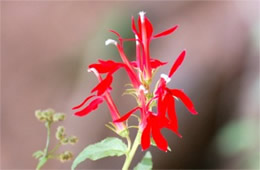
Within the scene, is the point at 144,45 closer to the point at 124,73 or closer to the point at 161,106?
the point at 161,106

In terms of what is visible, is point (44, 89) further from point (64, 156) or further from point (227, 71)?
point (64, 156)

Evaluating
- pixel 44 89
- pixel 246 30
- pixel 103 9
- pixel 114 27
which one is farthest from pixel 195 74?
pixel 44 89

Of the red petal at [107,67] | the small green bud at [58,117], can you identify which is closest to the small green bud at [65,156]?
the small green bud at [58,117]

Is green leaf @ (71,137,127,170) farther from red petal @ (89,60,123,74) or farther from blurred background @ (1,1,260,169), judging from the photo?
blurred background @ (1,1,260,169)

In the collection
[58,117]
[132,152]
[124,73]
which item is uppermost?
[124,73]

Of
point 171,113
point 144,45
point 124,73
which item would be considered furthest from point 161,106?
point 124,73

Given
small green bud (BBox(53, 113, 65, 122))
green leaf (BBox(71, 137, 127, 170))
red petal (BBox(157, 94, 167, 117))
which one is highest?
small green bud (BBox(53, 113, 65, 122))

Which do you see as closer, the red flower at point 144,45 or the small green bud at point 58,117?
the red flower at point 144,45

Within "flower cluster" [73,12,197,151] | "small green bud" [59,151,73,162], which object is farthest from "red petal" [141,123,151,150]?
"small green bud" [59,151,73,162]

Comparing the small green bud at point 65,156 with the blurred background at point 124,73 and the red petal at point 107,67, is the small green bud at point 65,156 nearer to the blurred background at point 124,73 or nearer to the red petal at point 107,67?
the red petal at point 107,67
